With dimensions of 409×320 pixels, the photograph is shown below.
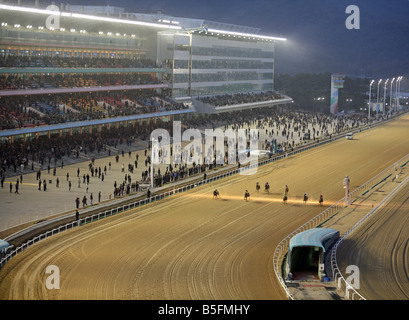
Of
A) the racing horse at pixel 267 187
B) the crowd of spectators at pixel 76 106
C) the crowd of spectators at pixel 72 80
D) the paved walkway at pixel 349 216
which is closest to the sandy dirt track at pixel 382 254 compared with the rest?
the paved walkway at pixel 349 216

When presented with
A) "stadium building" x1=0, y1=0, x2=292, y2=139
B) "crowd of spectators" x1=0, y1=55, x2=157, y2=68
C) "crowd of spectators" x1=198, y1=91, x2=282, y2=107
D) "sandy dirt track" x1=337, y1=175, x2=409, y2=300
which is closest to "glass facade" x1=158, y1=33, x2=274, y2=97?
"stadium building" x1=0, y1=0, x2=292, y2=139

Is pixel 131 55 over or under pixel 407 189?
over

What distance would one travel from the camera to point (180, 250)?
74.8ft

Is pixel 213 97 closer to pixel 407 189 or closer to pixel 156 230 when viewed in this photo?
pixel 407 189

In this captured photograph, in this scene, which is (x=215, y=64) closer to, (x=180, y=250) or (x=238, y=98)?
(x=238, y=98)

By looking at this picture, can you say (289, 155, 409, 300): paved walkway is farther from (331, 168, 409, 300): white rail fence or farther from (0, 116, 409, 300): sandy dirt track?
(0, 116, 409, 300): sandy dirt track

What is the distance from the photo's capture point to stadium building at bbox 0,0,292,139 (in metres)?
47.6

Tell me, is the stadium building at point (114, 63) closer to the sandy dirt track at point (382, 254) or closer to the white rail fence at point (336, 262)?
the white rail fence at point (336, 262)

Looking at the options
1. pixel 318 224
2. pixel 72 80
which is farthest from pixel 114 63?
pixel 318 224

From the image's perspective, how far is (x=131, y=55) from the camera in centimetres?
6675

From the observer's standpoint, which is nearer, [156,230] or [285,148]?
[156,230]

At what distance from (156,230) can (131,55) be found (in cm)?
A: 4386

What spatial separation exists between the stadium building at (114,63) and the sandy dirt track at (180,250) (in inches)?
656
